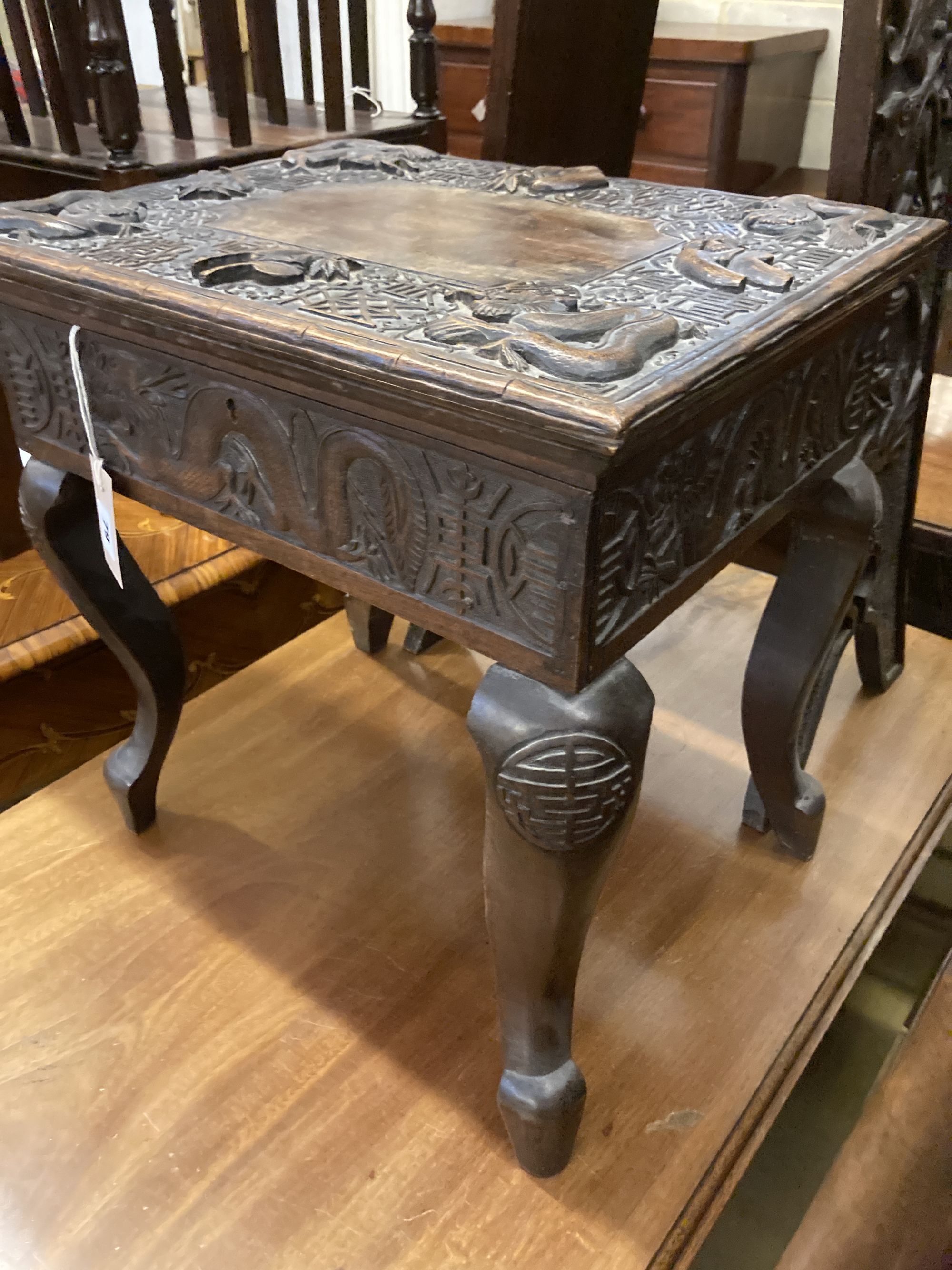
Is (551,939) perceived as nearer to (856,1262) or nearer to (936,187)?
(856,1262)

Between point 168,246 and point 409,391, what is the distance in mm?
299

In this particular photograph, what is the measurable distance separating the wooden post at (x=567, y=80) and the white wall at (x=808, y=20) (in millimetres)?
891

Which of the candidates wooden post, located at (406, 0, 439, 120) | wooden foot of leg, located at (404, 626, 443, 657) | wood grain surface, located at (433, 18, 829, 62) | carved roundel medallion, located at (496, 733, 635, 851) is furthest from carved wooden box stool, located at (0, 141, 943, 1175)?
wood grain surface, located at (433, 18, 829, 62)

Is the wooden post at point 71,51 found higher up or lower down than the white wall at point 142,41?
higher up

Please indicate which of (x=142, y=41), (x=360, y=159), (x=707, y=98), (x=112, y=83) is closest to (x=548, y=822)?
(x=360, y=159)

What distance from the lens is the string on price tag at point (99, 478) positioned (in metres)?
0.74

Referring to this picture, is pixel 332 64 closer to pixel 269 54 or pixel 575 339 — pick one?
pixel 269 54

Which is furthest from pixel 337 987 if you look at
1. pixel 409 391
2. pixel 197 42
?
pixel 197 42

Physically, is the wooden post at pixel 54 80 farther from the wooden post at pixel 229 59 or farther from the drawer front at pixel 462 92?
the drawer front at pixel 462 92

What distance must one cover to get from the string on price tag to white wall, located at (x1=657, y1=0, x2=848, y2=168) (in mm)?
1928

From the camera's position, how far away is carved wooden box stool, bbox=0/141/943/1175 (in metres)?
0.54

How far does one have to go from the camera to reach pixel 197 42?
2.76m

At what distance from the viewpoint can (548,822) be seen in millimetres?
602

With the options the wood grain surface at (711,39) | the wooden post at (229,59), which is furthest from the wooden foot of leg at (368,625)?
the wood grain surface at (711,39)
